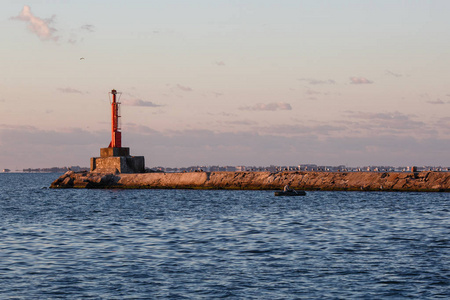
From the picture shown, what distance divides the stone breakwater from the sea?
29404mm

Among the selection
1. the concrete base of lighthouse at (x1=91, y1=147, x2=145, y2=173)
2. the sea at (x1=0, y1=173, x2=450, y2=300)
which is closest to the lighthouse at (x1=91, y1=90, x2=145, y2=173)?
A: the concrete base of lighthouse at (x1=91, y1=147, x2=145, y2=173)

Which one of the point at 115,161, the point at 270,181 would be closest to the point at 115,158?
the point at 115,161

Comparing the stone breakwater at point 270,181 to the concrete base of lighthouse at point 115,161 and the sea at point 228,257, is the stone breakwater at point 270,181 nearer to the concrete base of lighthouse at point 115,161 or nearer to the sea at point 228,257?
the concrete base of lighthouse at point 115,161

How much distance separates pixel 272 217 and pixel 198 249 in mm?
16218

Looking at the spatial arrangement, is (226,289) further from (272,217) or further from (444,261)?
(272,217)

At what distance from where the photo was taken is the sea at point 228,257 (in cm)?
1736

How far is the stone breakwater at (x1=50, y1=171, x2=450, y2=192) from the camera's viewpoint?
71188 millimetres

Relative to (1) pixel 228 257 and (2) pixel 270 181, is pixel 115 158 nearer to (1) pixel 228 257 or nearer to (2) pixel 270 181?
(2) pixel 270 181

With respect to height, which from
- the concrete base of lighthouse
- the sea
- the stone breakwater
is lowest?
the sea

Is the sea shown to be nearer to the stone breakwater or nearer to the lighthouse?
the stone breakwater

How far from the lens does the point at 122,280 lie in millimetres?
18859

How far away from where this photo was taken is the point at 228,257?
76.9ft

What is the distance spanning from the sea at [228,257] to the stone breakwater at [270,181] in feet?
96.5

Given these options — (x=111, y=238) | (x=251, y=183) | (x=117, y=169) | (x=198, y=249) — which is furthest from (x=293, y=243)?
(x=117, y=169)
